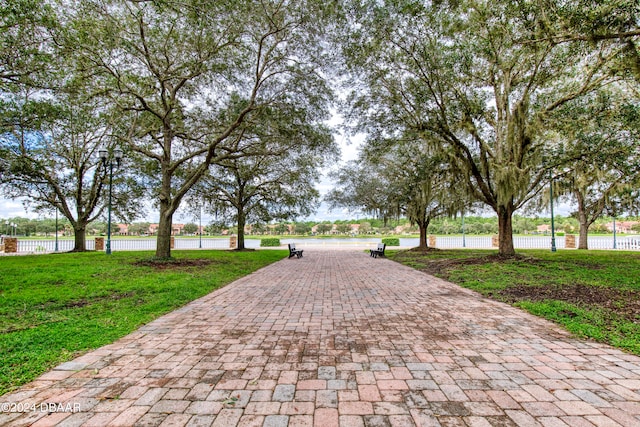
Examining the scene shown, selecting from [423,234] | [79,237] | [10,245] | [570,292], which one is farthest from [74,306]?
[10,245]

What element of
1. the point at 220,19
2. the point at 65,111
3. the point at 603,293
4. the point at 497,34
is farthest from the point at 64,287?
the point at 497,34

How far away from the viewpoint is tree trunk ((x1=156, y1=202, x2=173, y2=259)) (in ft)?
38.1

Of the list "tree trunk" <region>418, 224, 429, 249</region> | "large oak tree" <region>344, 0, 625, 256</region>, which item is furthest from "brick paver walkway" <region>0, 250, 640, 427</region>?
"tree trunk" <region>418, 224, 429, 249</region>

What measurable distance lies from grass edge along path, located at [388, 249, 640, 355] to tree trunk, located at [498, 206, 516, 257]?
97 cm

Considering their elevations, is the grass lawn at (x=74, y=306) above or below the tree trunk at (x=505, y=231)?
below

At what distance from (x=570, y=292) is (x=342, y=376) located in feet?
18.7

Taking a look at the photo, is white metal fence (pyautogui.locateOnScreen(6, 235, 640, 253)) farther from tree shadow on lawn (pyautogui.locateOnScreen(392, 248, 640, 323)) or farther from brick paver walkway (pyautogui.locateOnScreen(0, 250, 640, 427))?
brick paver walkway (pyautogui.locateOnScreen(0, 250, 640, 427))

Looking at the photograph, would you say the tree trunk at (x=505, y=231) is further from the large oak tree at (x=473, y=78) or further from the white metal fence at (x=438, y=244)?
the white metal fence at (x=438, y=244)

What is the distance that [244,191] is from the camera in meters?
19.8

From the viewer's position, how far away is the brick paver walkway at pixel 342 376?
206 centimetres

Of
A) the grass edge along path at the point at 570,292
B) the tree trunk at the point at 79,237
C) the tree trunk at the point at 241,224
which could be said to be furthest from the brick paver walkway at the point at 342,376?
the tree trunk at the point at 79,237

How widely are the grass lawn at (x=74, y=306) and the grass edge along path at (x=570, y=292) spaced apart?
5.79 m

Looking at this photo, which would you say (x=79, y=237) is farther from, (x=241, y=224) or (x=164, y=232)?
(x=164, y=232)

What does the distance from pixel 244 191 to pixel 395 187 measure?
9.66 m
